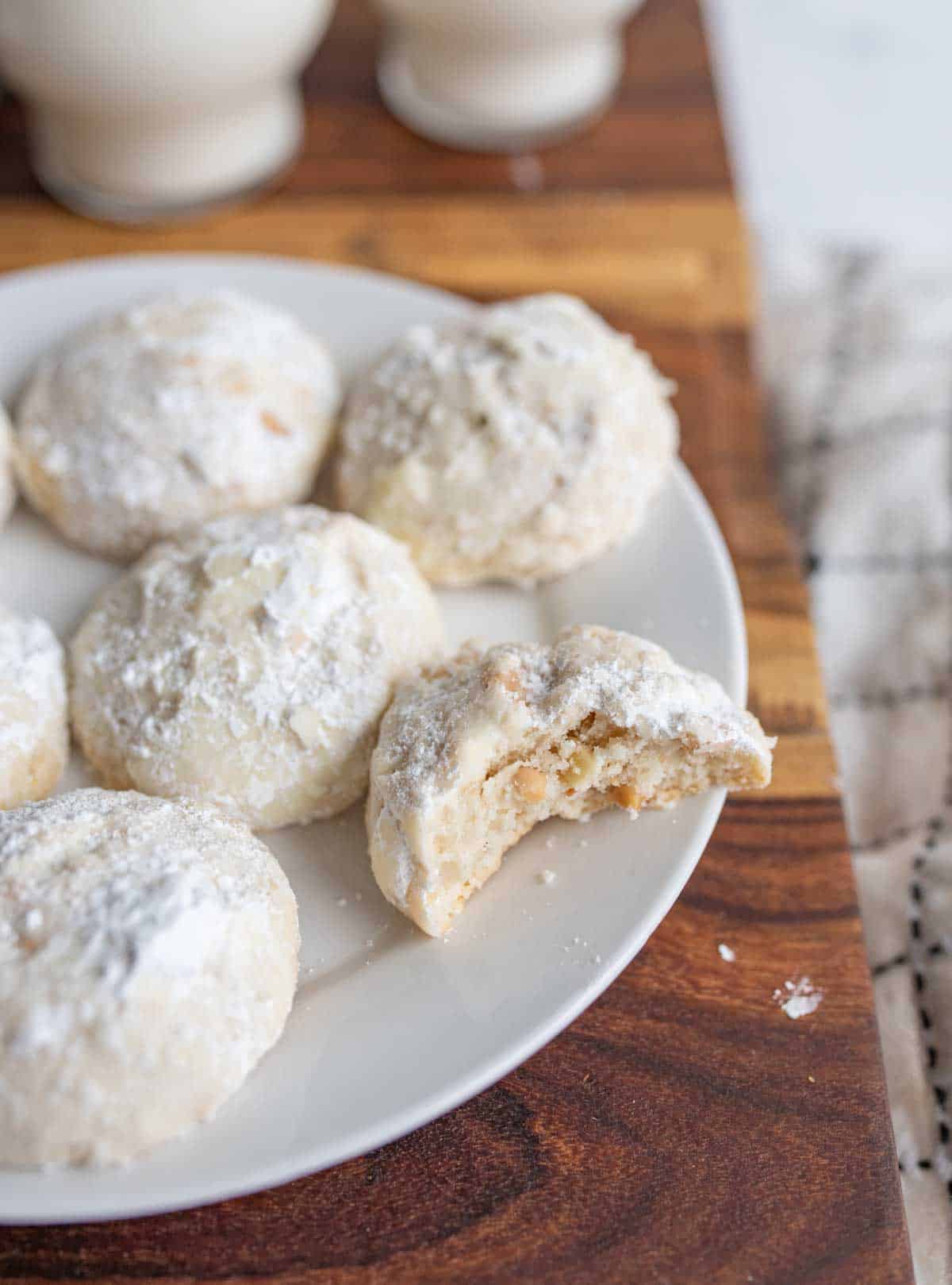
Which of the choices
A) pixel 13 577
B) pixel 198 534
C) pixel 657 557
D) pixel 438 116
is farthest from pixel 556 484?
pixel 438 116

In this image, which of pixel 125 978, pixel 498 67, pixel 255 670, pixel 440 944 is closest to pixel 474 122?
pixel 498 67

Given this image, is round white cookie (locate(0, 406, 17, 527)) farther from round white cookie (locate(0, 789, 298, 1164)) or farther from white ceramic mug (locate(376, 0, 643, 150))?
Result: white ceramic mug (locate(376, 0, 643, 150))

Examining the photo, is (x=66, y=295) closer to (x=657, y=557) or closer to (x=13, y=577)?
(x=13, y=577)

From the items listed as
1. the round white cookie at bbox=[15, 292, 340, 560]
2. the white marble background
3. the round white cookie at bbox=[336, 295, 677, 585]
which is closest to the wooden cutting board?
the round white cookie at bbox=[336, 295, 677, 585]

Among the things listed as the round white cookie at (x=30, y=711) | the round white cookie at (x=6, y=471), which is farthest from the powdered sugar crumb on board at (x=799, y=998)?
the round white cookie at (x=6, y=471)

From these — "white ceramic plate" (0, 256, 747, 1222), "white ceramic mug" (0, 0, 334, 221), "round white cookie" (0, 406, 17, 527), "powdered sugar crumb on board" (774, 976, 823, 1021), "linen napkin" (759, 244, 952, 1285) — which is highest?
"white ceramic mug" (0, 0, 334, 221)

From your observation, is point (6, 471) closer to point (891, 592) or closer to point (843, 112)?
point (891, 592)
